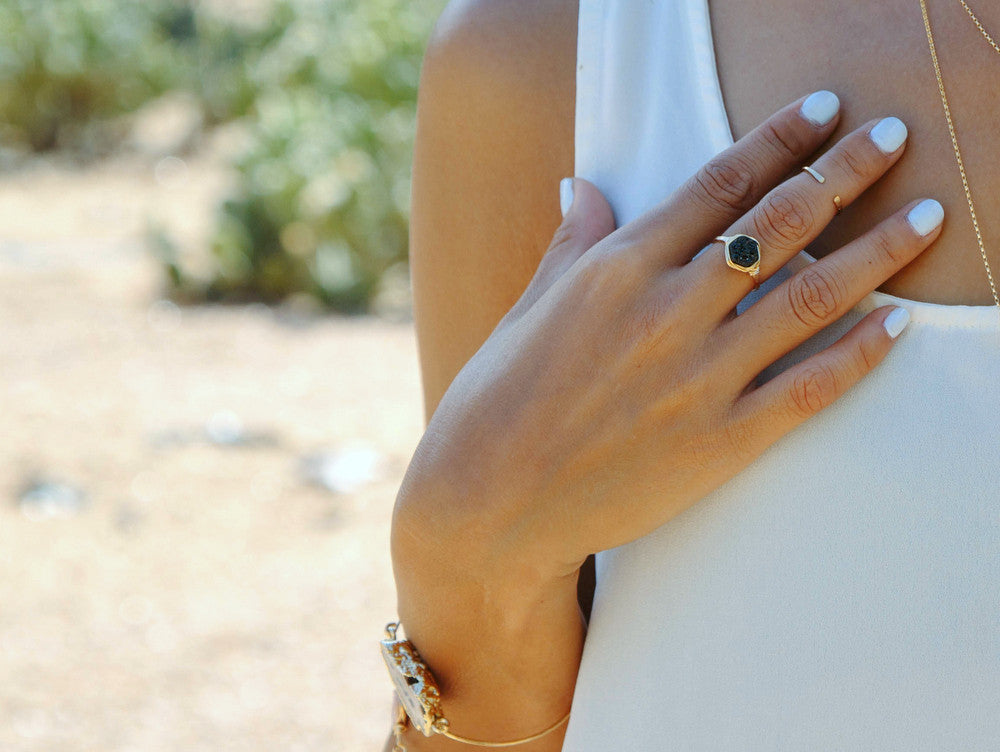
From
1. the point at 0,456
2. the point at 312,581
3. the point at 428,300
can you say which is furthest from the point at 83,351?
the point at 428,300

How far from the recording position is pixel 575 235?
1.03 metres

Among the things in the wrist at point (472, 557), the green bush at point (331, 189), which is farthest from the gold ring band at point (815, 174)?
the green bush at point (331, 189)

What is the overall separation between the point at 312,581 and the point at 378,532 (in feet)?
1.19

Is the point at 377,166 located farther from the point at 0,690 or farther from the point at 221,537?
the point at 0,690

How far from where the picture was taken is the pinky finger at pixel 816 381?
0.88 metres

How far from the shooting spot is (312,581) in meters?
4.04

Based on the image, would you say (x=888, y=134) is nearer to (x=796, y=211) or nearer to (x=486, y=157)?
(x=796, y=211)

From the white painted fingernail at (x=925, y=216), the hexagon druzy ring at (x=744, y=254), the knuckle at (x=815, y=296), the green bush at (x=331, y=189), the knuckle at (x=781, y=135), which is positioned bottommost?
the knuckle at (x=815, y=296)

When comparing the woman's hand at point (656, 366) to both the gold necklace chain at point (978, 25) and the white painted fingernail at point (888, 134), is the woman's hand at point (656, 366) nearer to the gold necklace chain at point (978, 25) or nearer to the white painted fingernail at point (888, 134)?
the white painted fingernail at point (888, 134)

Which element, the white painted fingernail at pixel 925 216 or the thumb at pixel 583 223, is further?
the thumb at pixel 583 223

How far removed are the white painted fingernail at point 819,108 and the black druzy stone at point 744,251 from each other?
12 cm

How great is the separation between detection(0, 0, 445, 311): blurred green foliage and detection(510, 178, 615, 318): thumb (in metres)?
5.28

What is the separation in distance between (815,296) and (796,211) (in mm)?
70

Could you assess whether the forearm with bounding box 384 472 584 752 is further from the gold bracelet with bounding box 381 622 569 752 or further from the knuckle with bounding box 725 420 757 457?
the knuckle with bounding box 725 420 757 457
